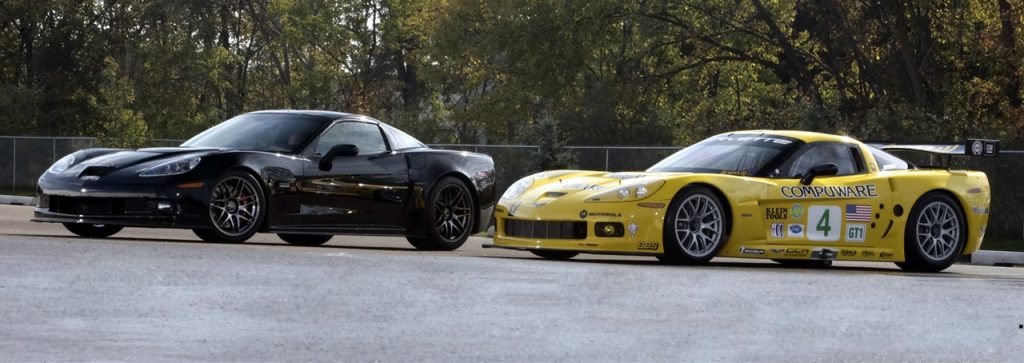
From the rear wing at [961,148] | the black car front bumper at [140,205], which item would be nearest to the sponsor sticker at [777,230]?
the rear wing at [961,148]

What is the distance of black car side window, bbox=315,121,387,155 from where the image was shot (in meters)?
15.5

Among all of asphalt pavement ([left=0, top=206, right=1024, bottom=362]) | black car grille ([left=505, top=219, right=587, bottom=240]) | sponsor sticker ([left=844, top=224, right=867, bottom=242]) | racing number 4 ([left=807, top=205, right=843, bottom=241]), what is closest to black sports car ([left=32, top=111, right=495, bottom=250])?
asphalt pavement ([left=0, top=206, right=1024, bottom=362])

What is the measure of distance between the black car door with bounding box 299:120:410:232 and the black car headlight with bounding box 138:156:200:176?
1.08m

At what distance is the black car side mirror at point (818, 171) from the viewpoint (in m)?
14.3

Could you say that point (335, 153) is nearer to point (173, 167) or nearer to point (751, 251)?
point (173, 167)

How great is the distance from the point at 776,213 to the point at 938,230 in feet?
6.20

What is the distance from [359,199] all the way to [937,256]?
528cm

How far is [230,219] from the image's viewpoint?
46.8 ft

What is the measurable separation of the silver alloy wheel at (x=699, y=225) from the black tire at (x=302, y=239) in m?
4.51

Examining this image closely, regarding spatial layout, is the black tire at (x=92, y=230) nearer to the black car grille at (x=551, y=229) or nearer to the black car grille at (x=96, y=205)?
the black car grille at (x=96, y=205)

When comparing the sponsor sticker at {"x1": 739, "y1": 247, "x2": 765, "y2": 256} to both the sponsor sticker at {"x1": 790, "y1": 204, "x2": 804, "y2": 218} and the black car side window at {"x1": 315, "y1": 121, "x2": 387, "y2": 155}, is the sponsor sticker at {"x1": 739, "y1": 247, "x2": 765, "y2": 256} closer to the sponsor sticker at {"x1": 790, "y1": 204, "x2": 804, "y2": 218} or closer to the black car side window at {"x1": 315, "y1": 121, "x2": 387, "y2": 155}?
the sponsor sticker at {"x1": 790, "y1": 204, "x2": 804, "y2": 218}

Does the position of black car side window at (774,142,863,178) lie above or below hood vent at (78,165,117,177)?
above

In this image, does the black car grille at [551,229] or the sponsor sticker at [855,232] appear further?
the sponsor sticker at [855,232]

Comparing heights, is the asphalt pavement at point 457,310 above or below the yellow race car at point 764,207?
below
